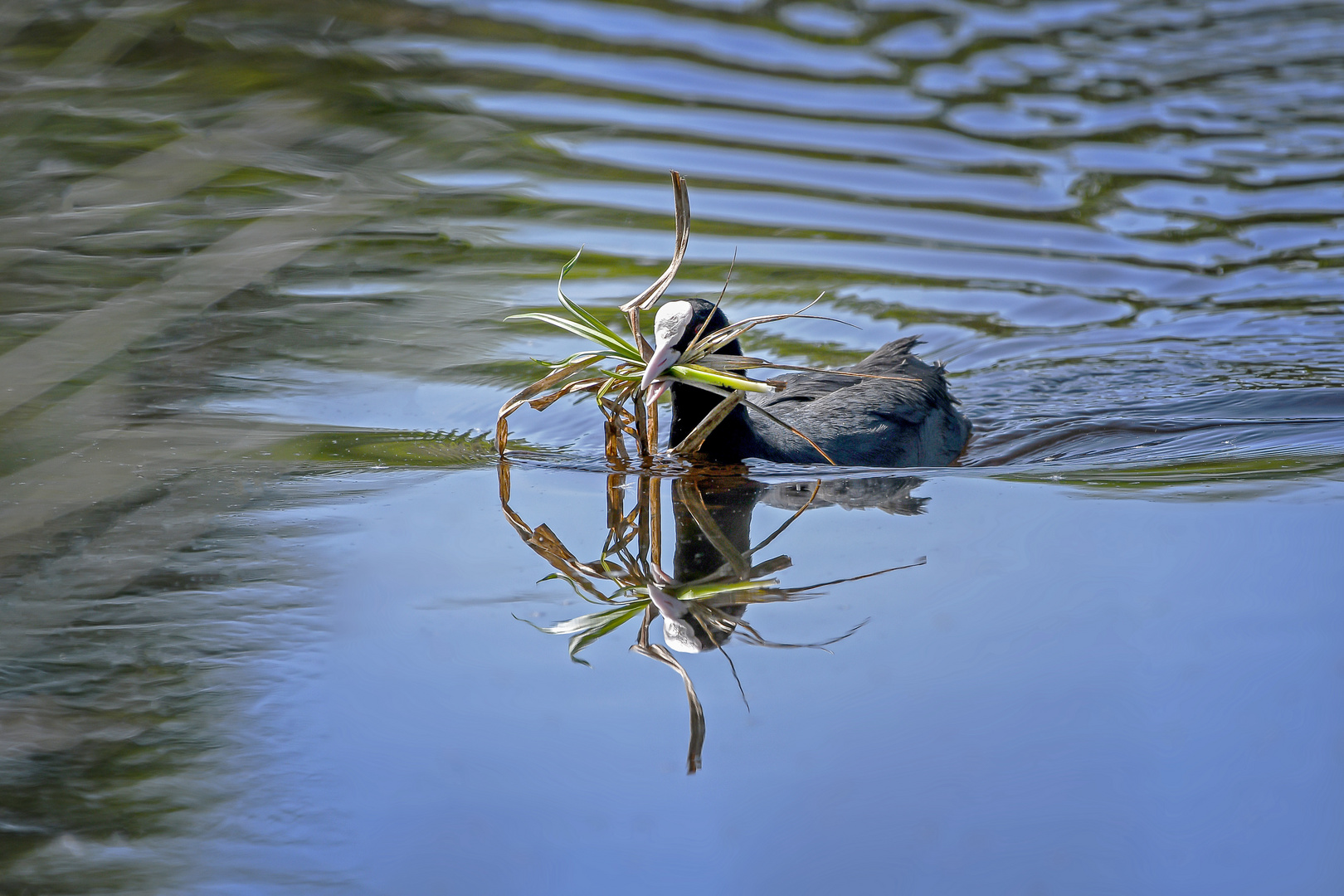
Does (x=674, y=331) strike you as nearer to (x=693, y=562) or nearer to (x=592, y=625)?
(x=693, y=562)

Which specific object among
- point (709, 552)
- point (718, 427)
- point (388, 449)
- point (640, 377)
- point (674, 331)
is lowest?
point (709, 552)

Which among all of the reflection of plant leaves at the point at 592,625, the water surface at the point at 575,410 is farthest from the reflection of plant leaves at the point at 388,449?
the reflection of plant leaves at the point at 592,625

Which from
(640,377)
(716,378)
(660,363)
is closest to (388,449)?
(640,377)

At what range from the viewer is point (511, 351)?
6000 mm

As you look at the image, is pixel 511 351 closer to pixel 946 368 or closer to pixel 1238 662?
pixel 946 368

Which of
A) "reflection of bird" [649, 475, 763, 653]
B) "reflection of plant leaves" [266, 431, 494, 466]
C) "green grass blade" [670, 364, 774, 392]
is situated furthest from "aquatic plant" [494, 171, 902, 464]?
"reflection of bird" [649, 475, 763, 653]

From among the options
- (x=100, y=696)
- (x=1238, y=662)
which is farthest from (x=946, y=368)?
(x=100, y=696)

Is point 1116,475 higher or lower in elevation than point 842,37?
lower

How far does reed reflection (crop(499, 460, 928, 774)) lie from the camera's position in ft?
10.0

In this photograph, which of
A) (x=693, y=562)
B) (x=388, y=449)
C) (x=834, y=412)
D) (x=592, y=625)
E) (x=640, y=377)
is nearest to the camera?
(x=592, y=625)

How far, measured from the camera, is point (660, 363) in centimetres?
433

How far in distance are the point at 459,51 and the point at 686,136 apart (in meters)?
2.18

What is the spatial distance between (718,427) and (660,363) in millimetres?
542

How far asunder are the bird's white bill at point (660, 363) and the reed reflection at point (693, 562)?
0.37 metres
